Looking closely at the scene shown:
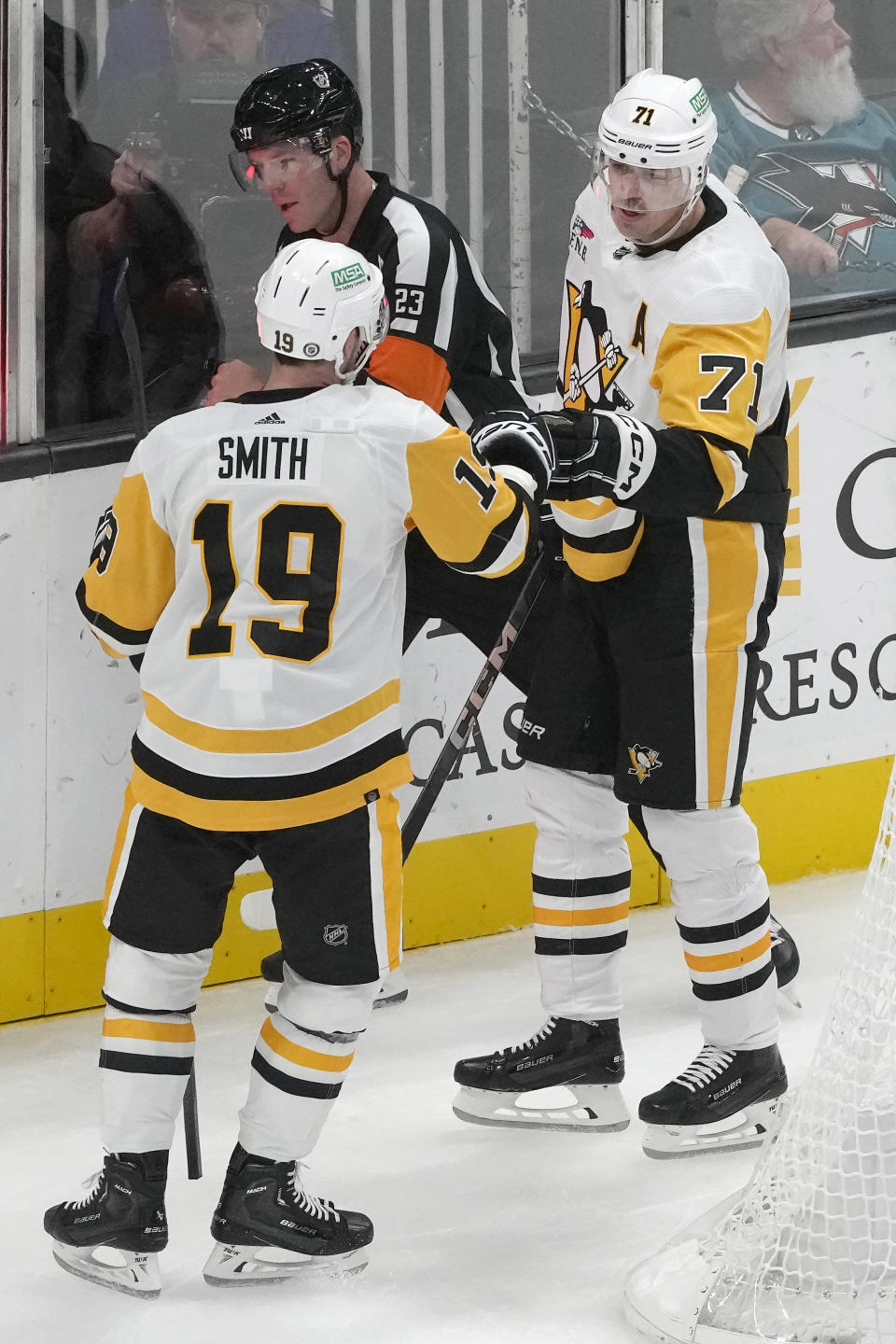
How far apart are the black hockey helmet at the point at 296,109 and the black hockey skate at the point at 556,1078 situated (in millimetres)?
1317

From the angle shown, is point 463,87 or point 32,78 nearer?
point 32,78

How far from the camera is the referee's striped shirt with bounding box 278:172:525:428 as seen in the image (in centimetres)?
307

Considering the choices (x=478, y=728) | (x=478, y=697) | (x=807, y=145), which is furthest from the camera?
(x=807, y=145)

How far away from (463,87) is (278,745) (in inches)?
73.2

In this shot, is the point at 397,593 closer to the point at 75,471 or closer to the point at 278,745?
the point at 278,745

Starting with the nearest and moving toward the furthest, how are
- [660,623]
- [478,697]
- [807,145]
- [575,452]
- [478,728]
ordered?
[575,452] → [660,623] → [478,697] → [478,728] → [807,145]

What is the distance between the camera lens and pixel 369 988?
2445mm

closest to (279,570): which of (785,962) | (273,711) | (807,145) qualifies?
(273,711)

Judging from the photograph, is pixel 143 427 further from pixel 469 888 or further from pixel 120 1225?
pixel 469 888

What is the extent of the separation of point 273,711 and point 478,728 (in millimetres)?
1475

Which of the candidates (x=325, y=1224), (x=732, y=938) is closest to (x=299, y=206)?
(x=732, y=938)

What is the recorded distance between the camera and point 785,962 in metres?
3.46

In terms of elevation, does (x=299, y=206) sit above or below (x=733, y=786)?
above

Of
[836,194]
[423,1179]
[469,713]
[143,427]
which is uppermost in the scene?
[836,194]
